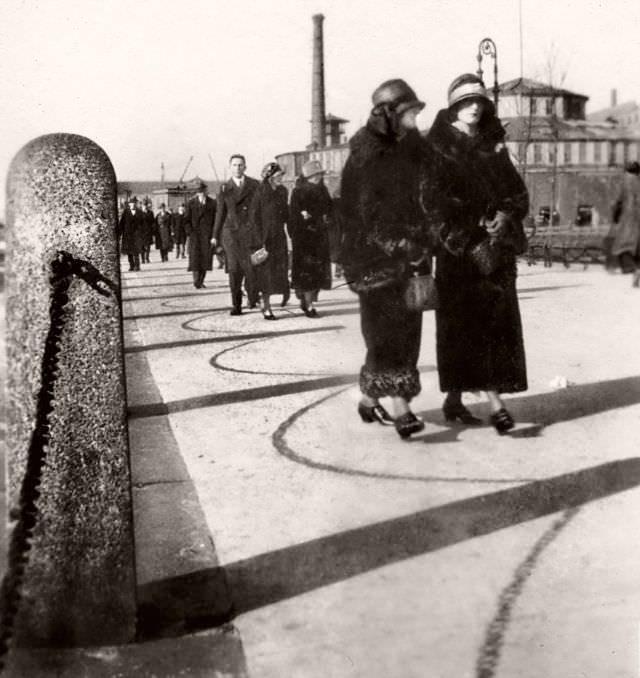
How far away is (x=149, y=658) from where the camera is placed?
240cm

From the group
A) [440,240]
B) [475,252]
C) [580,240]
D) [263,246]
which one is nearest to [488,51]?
[580,240]

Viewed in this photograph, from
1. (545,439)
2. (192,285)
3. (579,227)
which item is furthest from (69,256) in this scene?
(192,285)

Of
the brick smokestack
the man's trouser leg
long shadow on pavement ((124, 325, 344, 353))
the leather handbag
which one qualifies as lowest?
long shadow on pavement ((124, 325, 344, 353))

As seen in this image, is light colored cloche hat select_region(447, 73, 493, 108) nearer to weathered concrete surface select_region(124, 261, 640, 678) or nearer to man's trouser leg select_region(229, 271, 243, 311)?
weathered concrete surface select_region(124, 261, 640, 678)

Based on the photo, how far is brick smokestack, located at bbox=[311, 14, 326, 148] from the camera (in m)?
2.53

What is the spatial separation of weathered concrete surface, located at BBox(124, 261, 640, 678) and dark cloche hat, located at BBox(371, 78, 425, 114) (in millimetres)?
712

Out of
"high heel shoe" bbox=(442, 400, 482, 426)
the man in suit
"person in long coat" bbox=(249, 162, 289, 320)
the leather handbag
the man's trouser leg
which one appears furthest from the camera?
the man's trouser leg

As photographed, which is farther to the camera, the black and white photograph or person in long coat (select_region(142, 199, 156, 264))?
person in long coat (select_region(142, 199, 156, 264))

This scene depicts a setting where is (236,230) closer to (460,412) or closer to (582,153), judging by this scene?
(460,412)

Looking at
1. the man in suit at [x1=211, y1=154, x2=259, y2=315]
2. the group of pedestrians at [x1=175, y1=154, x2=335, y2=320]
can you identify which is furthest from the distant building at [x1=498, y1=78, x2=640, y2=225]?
the man in suit at [x1=211, y1=154, x2=259, y2=315]

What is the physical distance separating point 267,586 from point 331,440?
1.66 m

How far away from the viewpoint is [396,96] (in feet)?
8.78

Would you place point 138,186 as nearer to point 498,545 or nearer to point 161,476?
point 161,476

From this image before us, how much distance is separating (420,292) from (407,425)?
0.91 m
